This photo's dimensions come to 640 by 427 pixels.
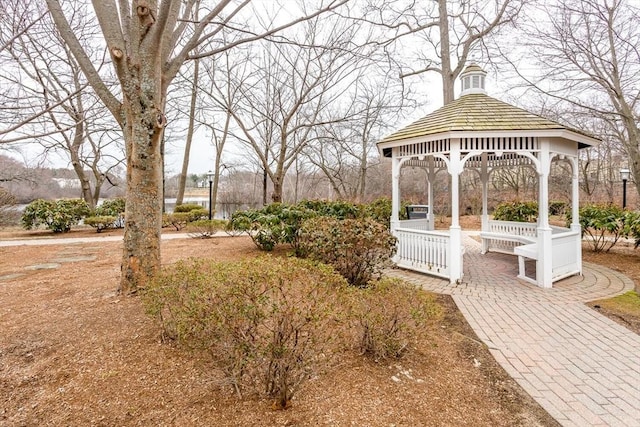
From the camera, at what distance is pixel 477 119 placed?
5.90 m

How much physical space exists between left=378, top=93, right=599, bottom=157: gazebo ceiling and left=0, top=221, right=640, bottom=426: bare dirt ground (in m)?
3.42

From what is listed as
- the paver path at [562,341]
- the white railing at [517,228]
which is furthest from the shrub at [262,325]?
the white railing at [517,228]

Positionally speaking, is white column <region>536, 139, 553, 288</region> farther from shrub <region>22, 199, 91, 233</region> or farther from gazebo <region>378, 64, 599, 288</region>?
shrub <region>22, 199, 91, 233</region>

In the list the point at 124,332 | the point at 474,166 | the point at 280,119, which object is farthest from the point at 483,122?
the point at 280,119

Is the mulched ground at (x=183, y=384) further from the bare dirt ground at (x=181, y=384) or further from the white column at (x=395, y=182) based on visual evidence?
the white column at (x=395, y=182)

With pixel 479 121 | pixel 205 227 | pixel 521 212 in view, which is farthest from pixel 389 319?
pixel 521 212

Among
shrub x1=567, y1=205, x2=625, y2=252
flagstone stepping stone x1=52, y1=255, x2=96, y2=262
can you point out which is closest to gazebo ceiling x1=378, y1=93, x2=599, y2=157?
shrub x1=567, y1=205, x2=625, y2=252

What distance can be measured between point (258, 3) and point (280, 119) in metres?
5.54

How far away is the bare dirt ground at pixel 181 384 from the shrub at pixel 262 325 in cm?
21

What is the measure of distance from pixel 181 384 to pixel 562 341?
12.7ft

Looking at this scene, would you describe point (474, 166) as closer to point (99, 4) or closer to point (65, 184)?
point (99, 4)

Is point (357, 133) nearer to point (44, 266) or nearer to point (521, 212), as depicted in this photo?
point (521, 212)

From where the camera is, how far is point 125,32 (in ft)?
13.7

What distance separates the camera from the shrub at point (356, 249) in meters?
4.84
